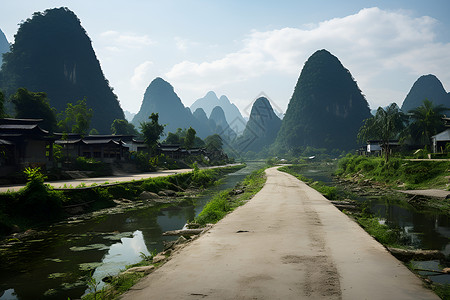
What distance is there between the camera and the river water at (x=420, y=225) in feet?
22.4

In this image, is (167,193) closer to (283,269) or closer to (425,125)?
(283,269)

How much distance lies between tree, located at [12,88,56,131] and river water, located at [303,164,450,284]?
46.8 m

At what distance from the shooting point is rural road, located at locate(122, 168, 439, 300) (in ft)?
12.3

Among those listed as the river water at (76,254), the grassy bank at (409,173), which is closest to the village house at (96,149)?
the river water at (76,254)

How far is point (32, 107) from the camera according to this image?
143ft

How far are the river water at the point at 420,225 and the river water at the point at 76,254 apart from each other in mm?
7540

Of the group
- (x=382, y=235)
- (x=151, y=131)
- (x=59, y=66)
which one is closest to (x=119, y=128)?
(x=59, y=66)

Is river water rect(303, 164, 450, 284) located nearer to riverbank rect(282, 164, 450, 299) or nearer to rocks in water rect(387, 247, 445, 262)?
riverbank rect(282, 164, 450, 299)

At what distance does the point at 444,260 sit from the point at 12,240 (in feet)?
41.8

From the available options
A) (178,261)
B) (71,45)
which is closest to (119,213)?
(178,261)

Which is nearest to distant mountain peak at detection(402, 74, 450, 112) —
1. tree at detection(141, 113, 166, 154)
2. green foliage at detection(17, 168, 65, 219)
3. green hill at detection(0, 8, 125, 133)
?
tree at detection(141, 113, 166, 154)

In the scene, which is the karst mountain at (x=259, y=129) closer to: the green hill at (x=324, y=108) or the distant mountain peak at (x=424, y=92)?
the green hill at (x=324, y=108)

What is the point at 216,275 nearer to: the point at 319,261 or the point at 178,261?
the point at 178,261

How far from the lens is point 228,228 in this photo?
802 centimetres
